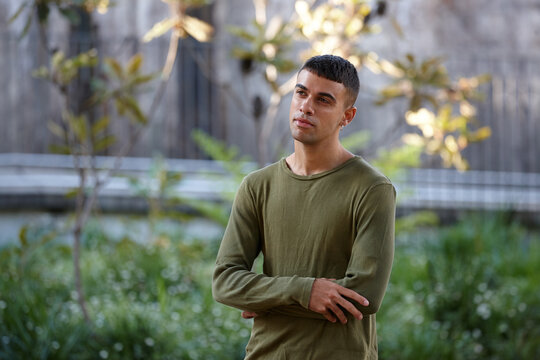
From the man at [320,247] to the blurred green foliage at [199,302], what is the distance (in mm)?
2407

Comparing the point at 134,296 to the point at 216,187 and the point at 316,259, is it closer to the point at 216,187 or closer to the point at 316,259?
the point at 216,187

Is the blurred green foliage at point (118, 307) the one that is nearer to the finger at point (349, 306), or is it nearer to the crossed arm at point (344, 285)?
the crossed arm at point (344, 285)

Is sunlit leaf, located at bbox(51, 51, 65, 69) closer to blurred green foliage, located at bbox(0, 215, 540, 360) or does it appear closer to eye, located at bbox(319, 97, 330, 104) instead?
blurred green foliage, located at bbox(0, 215, 540, 360)

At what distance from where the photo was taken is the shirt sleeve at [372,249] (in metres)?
2.36

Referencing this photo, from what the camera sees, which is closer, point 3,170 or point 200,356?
point 200,356

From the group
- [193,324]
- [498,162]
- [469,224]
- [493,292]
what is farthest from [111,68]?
[498,162]

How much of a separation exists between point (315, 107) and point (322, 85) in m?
0.07

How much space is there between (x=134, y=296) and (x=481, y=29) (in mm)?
7340

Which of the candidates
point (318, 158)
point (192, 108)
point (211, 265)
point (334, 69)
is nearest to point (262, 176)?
point (318, 158)

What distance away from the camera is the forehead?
2.41 m

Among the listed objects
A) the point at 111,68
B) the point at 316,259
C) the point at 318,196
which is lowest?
the point at 316,259

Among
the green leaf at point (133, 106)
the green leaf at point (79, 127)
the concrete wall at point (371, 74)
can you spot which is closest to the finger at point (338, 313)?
the green leaf at point (133, 106)

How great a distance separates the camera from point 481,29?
1122 centimetres

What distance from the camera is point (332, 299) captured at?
232cm
